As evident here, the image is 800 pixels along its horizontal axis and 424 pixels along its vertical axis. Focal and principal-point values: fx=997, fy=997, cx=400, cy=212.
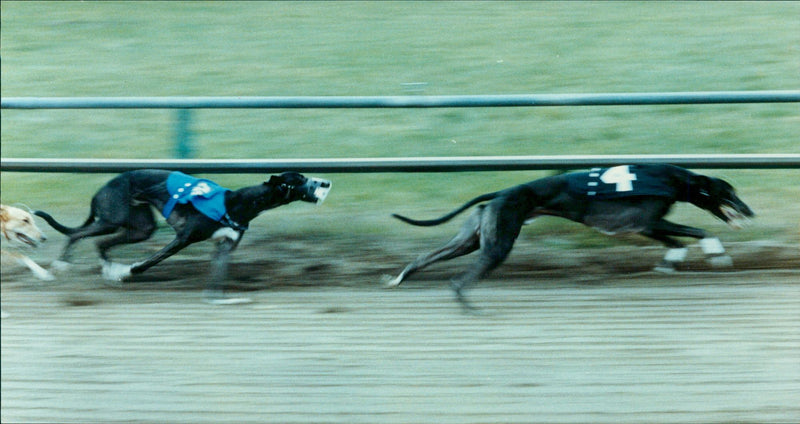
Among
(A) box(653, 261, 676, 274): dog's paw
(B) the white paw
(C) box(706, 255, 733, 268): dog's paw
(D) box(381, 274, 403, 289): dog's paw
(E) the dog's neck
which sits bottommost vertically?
(B) the white paw

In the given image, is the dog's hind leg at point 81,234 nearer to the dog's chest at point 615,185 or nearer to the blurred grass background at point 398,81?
the blurred grass background at point 398,81

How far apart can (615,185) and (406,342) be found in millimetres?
1588

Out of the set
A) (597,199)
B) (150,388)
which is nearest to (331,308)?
(150,388)

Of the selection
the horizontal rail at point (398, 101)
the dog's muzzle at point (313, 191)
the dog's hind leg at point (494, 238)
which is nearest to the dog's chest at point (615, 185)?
the dog's hind leg at point (494, 238)

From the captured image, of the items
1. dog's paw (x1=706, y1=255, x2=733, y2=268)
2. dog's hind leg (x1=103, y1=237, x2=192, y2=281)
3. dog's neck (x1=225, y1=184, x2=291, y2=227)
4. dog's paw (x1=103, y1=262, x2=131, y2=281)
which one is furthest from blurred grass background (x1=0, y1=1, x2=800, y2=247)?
dog's paw (x1=103, y1=262, x2=131, y2=281)

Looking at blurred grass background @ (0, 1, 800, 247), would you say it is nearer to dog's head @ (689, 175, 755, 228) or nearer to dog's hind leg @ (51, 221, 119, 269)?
dog's head @ (689, 175, 755, 228)

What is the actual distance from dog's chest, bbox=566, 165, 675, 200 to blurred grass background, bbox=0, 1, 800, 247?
Answer: 678 millimetres

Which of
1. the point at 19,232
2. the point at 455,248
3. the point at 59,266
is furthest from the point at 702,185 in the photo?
the point at 19,232

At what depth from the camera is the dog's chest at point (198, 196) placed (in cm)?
545

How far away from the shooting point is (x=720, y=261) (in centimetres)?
564

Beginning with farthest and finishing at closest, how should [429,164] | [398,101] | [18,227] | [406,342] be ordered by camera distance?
[398,101], [429,164], [18,227], [406,342]

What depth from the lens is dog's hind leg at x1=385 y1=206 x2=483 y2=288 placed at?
215 inches

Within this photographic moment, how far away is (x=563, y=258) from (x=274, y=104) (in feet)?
6.60

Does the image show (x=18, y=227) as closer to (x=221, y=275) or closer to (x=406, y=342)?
(x=221, y=275)
